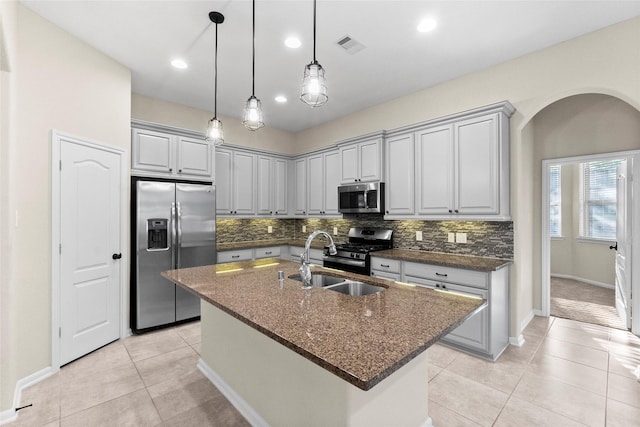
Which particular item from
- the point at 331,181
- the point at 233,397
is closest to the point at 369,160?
the point at 331,181

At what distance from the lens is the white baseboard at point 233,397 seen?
6.58 feet

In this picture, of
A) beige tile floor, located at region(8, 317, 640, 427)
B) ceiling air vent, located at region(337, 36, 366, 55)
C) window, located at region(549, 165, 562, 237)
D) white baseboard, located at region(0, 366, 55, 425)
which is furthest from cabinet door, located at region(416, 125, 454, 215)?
window, located at region(549, 165, 562, 237)

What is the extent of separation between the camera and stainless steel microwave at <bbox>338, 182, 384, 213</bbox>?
13.3ft

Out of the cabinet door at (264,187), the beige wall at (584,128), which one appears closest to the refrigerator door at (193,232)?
the cabinet door at (264,187)

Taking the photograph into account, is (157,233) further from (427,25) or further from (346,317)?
(427,25)

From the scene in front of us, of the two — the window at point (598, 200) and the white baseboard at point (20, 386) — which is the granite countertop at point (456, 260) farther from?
the window at point (598, 200)

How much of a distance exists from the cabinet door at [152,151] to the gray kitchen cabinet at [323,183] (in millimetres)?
2217

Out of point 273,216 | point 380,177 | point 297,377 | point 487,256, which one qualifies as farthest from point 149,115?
point 487,256

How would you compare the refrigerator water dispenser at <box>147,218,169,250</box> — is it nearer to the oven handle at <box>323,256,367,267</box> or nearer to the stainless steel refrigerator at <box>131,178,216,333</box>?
the stainless steel refrigerator at <box>131,178,216,333</box>

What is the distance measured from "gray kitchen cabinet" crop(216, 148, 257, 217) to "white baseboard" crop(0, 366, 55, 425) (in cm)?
254

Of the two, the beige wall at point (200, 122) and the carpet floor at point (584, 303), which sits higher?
the beige wall at point (200, 122)

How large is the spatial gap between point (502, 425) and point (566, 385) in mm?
896

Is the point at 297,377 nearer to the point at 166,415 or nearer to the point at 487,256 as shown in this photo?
the point at 166,415

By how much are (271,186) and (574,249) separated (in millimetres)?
6014
